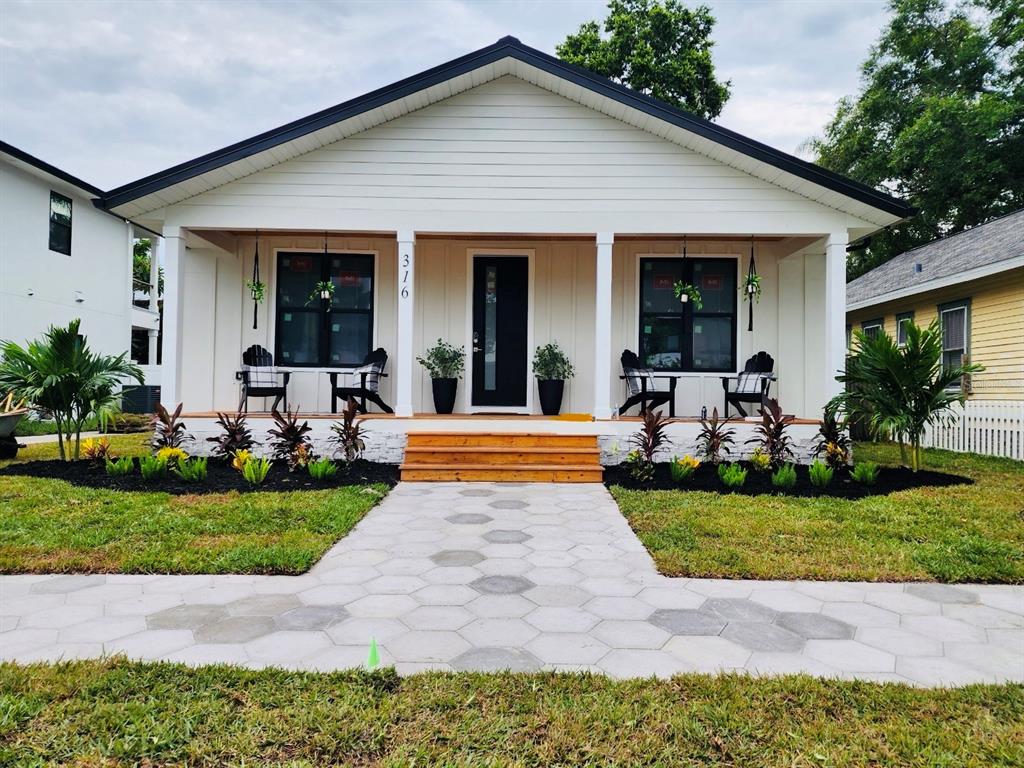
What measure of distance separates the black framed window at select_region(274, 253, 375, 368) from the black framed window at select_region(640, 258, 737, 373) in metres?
3.88

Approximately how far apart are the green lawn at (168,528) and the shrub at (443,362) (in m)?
2.71

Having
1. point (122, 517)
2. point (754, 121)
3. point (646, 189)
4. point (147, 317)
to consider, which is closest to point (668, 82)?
point (754, 121)

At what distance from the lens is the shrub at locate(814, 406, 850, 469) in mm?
6188

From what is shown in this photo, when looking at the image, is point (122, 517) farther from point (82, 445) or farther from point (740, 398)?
point (740, 398)

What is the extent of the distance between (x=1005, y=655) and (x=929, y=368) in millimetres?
4358

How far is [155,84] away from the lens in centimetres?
1766

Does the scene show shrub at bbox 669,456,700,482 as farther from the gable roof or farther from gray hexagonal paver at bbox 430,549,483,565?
the gable roof

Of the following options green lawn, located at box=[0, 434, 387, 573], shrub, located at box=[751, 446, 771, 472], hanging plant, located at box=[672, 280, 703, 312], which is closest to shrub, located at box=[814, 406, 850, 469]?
shrub, located at box=[751, 446, 771, 472]

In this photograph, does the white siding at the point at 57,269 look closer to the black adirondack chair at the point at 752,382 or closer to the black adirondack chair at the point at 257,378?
the black adirondack chair at the point at 257,378

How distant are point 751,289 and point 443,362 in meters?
4.12

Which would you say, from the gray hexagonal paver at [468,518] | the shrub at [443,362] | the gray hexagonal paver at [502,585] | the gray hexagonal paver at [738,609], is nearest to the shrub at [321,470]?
the gray hexagonal paver at [468,518]

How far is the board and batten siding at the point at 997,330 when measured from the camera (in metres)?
8.91

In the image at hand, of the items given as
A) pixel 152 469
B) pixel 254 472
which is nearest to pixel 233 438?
pixel 152 469

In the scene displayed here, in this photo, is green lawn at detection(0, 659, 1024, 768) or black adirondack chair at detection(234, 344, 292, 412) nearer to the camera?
green lawn at detection(0, 659, 1024, 768)
